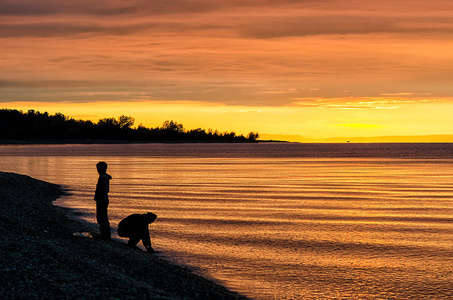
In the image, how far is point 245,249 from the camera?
1666cm

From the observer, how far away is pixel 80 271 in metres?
10.8

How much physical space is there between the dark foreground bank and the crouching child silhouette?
20.0 inches

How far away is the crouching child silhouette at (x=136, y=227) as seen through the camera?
15.0 metres

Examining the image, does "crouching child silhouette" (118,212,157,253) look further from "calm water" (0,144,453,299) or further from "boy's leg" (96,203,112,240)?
"calm water" (0,144,453,299)

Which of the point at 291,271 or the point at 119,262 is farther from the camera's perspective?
the point at 291,271

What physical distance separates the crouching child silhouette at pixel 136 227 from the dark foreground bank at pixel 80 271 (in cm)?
51

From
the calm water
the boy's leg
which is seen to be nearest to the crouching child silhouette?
the boy's leg

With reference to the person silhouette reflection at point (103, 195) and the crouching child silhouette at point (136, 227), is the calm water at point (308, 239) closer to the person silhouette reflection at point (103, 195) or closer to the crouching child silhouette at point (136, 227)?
the crouching child silhouette at point (136, 227)

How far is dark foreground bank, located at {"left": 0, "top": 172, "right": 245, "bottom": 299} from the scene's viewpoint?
30.4 feet

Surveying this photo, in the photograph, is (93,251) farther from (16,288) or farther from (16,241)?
(16,288)

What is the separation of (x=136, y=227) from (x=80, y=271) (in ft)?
14.9

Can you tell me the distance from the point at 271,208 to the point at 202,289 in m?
15.5

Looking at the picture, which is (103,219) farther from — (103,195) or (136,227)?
(136,227)

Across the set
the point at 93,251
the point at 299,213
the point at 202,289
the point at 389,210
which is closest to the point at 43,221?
the point at 93,251
